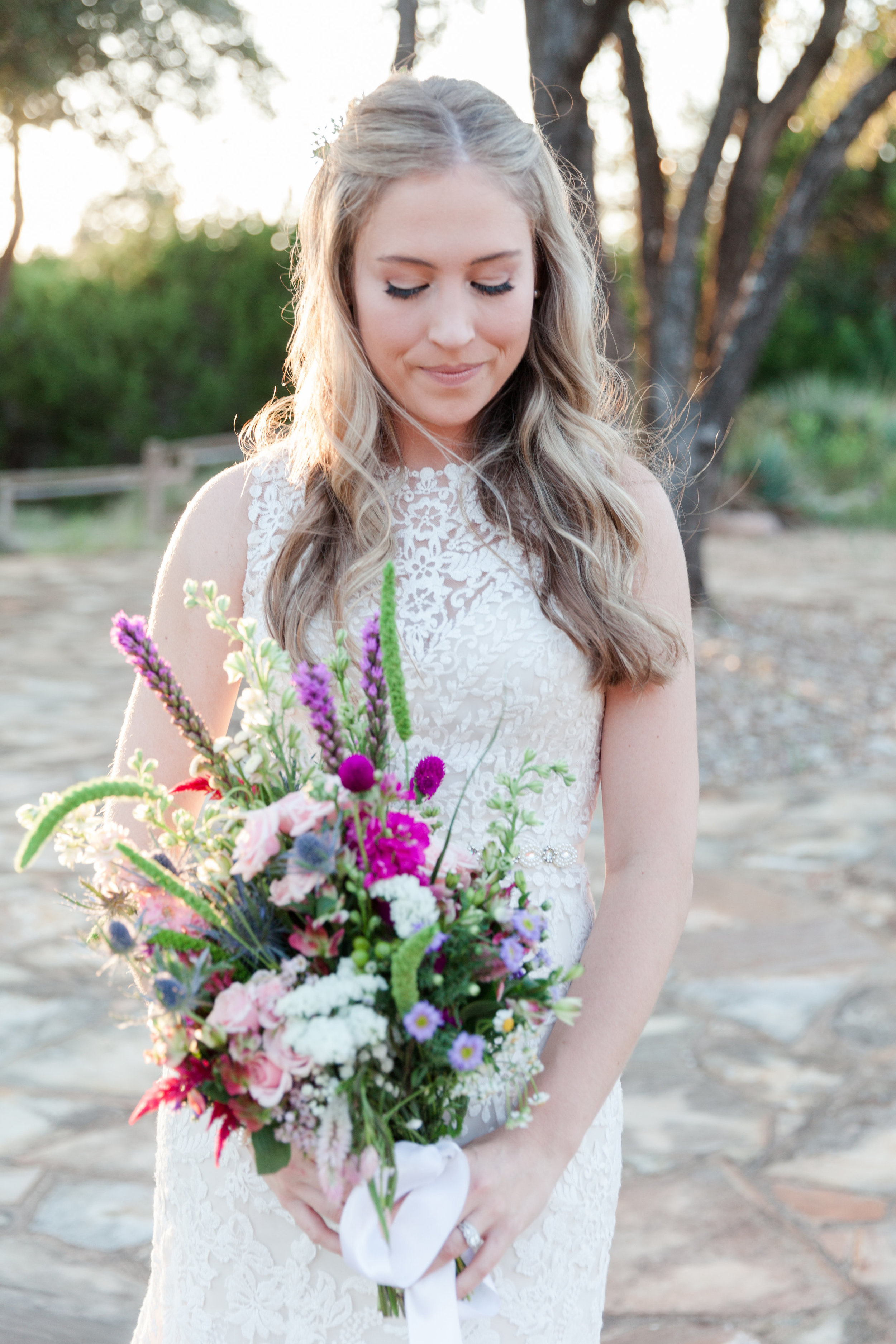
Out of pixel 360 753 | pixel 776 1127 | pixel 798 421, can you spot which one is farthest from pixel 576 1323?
pixel 798 421

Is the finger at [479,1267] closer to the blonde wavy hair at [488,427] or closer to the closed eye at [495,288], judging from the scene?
the blonde wavy hair at [488,427]

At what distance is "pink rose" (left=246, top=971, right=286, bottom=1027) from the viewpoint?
1.13m

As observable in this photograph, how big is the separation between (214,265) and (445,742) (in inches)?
694

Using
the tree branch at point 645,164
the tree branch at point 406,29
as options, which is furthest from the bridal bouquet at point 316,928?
the tree branch at point 645,164

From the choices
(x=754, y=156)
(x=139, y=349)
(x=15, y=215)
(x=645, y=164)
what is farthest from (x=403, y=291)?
(x=139, y=349)

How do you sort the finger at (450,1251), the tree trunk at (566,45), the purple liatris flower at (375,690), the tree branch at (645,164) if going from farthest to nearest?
the tree branch at (645,164) → the tree trunk at (566,45) → the finger at (450,1251) → the purple liatris flower at (375,690)

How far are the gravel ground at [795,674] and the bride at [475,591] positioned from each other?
4.57m

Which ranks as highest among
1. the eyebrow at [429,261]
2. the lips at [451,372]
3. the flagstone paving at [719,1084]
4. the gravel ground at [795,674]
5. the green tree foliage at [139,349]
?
the eyebrow at [429,261]

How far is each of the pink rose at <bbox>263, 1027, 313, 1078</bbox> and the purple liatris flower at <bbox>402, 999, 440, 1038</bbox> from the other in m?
0.10

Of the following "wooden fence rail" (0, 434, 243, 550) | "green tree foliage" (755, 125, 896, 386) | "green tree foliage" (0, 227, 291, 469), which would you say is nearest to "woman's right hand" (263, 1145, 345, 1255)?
"wooden fence rail" (0, 434, 243, 550)

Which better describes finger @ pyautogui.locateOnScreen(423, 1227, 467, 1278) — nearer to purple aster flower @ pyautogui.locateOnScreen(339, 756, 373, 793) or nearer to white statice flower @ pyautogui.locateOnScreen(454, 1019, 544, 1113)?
white statice flower @ pyautogui.locateOnScreen(454, 1019, 544, 1113)

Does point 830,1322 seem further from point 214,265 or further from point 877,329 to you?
point 877,329

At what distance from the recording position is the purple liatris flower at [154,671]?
118 centimetres

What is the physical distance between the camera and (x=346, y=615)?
68.4 inches
